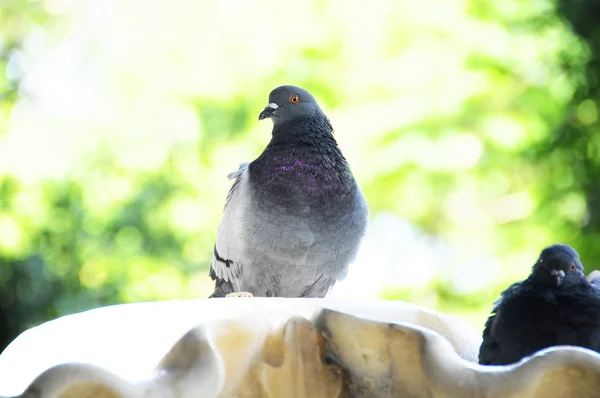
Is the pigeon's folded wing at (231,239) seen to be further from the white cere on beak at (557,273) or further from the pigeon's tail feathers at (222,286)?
the white cere on beak at (557,273)

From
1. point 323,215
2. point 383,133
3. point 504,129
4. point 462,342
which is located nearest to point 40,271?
point 383,133

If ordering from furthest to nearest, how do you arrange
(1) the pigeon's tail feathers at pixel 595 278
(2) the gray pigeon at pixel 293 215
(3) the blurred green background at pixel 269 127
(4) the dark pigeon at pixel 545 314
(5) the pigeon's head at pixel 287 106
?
(3) the blurred green background at pixel 269 127
(5) the pigeon's head at pixel 287 106
(2) the gray pigeon at pixel 293 215
(1) the pigeon's tail feathers at pixel 595 278
(4) the dark pigeon at pixel 545 314

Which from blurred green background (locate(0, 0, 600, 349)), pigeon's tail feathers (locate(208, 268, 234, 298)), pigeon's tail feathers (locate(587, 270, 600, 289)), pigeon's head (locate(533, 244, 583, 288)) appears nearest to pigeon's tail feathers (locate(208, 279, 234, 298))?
pigeon's tail feathers (locate(208, 268, 234, 298))

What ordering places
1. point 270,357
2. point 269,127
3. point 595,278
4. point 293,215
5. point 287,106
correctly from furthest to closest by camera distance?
point 269,127 → point 287,106 → point 293,215 → point 595,278 → point 270,357

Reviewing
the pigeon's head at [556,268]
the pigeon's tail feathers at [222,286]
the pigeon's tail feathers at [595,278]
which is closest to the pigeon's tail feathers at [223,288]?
the pigeon's tail feathers at [222,286]

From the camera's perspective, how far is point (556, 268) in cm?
130

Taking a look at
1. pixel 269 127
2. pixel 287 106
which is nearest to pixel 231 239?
pixel 287 106

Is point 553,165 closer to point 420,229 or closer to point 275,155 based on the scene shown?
point 420,229

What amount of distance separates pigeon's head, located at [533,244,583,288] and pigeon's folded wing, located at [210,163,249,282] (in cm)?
133

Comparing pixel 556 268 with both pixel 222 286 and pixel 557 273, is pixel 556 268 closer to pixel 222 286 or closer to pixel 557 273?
pixel 557 273

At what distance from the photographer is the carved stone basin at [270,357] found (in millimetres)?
933

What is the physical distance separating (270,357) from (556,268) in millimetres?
530

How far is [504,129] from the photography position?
220 inches

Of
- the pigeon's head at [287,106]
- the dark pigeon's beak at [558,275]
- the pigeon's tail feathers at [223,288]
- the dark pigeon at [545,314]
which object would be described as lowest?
the pigeon's tail feathers at [223,288]
